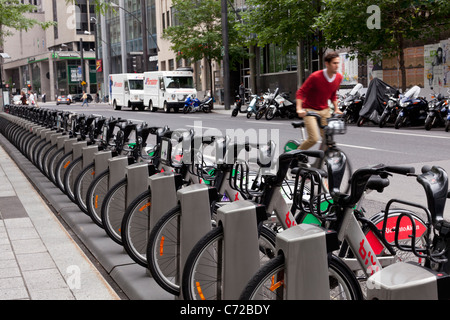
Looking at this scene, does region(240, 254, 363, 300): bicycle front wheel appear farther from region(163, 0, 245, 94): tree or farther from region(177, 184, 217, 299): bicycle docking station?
region(163, 0, 245, 94): tree

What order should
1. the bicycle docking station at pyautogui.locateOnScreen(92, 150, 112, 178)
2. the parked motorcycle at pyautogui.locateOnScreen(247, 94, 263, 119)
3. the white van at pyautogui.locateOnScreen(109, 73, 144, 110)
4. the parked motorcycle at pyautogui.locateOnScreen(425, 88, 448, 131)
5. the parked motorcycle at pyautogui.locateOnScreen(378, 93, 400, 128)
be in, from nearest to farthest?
the bicycle docking station at pyautogui.locateOnScreen(92, 150, 112, 178) < the parked motorcycle at pyautogui.locateOnScreen(425, 88, 448, 131) < the parked motorcycle at pyautogui.locateOnScreen(378, 93, 400, 128) < the parked motorcycle at pyautogui.locateOnScreen(247, 94, 263, 119) < the white van at pyautogui.locateOnScreen(109, 73, 144, 110)

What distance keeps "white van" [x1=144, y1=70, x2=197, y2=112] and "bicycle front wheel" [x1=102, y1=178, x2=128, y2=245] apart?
103 ft

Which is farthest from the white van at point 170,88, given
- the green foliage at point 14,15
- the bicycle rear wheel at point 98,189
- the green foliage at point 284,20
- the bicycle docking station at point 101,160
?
the bicycle rear wheel at point 98,189

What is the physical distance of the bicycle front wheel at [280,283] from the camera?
278cm

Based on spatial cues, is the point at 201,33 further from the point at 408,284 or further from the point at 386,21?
the point at 408,284

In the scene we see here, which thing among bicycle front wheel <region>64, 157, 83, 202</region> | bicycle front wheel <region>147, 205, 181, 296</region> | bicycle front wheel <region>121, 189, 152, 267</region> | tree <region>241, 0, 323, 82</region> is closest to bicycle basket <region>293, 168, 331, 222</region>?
bicycle front wheel <region>147, 205, 181, 296</region>

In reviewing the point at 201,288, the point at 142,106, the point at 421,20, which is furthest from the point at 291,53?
the point at 201,288

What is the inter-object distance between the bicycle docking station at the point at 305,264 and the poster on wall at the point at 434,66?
2447 cm

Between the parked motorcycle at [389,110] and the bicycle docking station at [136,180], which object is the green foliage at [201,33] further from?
the bicycle docking station at [136,180]

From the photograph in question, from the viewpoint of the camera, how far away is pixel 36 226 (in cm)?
668

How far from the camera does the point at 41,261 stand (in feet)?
17.3

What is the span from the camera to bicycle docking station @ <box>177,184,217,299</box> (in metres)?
3.97

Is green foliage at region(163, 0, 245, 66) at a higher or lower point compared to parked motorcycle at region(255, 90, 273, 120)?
higher
